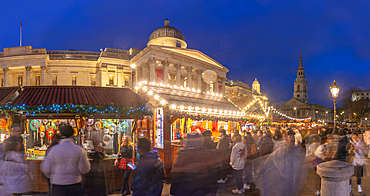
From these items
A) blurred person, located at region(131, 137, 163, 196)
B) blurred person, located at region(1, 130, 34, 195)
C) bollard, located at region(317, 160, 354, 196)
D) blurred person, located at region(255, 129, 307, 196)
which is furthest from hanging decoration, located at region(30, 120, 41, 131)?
bollard, located at region(317, 160, 354, 196)

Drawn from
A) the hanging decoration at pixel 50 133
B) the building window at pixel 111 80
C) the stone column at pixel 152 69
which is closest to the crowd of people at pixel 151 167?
the hanging decoration at pixel 50 133

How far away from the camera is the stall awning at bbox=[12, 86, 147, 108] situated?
386 inches

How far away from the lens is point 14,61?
31984mm

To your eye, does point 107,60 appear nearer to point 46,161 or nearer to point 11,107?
point 11,107

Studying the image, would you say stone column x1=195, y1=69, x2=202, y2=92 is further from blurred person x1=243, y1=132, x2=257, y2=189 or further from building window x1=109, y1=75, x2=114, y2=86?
blurred person x1=243, y1=132, x2=257, y2=189

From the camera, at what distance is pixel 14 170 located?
4.99m

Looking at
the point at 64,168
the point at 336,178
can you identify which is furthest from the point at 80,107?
the point at 336,178

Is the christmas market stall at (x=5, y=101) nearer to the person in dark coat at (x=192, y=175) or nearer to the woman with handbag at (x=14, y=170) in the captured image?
the woman with handbag at (x=14, y=170)

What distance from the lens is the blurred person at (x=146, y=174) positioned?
12.2ft

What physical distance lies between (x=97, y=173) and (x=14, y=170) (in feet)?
5.70

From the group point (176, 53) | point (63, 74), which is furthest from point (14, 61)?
point (176, 53)

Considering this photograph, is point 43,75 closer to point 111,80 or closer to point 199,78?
point 111,80

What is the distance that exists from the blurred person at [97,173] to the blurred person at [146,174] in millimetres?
1946

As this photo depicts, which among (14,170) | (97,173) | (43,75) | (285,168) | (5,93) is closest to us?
(14,170)
